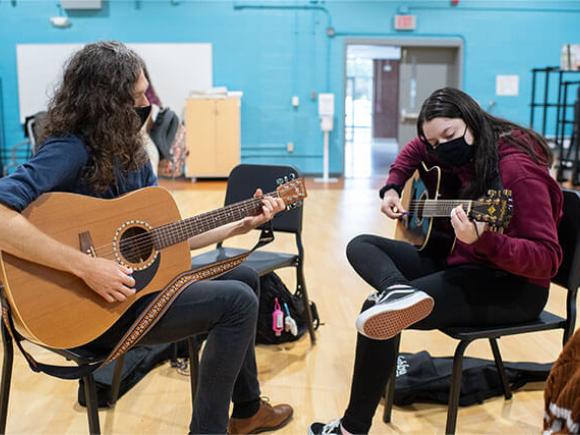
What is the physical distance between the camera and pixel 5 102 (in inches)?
360

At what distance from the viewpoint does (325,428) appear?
183 centimetres

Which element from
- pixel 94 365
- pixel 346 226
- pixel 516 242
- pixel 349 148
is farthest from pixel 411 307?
pixel 349 148

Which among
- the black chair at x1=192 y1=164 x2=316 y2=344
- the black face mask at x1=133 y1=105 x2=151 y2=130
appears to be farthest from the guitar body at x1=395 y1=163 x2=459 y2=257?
the black face mask at x1=133 y1=105 x2=151 y2=130

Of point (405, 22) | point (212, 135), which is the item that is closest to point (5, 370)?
point (212, 135)

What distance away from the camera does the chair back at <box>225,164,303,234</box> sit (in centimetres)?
260

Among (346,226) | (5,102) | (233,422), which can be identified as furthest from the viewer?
(5,102)

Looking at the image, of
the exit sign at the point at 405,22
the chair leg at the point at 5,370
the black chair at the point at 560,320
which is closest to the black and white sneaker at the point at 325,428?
the black chair at the point at 560,320

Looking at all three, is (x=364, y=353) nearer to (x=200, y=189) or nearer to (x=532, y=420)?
(x=532, y=420)

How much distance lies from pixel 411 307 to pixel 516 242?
1.09 ft

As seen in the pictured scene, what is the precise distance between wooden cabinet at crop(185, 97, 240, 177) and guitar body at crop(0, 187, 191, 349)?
22.8ft

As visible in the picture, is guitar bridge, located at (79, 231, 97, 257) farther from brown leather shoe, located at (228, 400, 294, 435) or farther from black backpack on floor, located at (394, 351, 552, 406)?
black backpack on floor, located at (394, 351, 552, 406)

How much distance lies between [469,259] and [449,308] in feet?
0.74

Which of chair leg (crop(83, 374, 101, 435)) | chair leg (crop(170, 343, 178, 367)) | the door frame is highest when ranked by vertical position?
the door frame

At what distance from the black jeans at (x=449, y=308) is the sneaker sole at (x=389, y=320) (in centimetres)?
9
